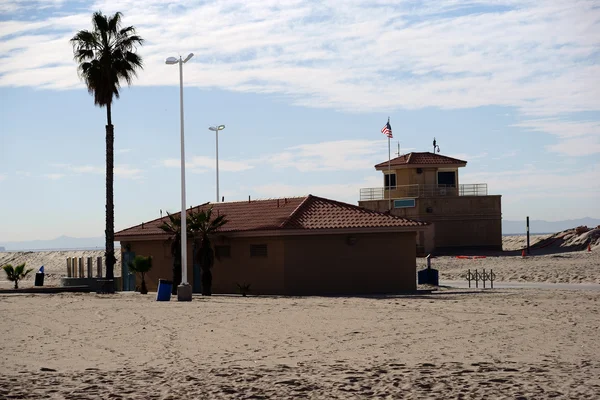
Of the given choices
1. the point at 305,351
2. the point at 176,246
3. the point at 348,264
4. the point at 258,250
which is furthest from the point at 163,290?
the point at 305,351

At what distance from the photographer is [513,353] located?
16.8m

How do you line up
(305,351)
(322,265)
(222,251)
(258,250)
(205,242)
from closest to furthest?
(305,351)
(205,242)
(322,265)
(258,250)
(222,251)

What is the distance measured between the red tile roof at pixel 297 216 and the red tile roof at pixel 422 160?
26350 millimetres

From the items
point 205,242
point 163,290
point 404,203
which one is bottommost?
point 163,290

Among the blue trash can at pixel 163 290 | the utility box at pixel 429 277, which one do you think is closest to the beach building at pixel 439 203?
the utility box at pixel 429 277

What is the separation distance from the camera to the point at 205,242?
118 ft

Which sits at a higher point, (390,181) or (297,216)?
(390,181)

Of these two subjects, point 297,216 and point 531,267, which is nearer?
point 297,216

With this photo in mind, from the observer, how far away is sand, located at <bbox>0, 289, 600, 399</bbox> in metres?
13.5

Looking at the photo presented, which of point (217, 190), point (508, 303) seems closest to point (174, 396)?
point (508, 303)

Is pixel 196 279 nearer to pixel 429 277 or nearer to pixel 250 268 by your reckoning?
pixel 250 268

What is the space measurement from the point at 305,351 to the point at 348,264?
62.3 ft

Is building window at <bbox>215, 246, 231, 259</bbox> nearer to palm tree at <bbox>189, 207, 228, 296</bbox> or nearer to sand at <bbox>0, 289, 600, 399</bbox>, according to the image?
palm tree at <bbox>189, 207, 228, 296</bbox>

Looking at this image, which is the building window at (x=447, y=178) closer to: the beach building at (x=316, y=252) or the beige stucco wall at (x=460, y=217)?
the beige stucco wall at (x=460, y=217)
